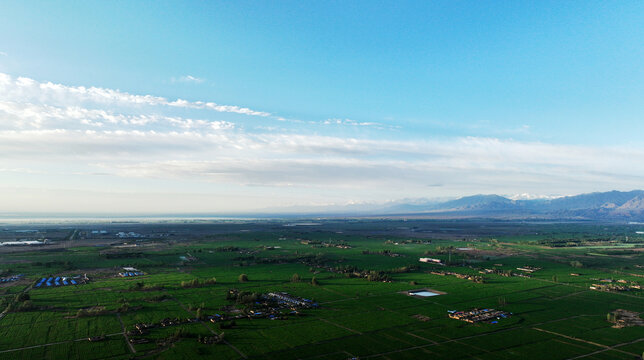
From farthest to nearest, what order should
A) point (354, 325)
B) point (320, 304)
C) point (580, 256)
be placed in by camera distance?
1. point (580, 256)
2. point (320, 304)
3. point (354, 325)

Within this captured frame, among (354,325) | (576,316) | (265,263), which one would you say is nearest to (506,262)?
(576,316)

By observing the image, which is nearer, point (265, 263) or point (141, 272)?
point (141, 272)

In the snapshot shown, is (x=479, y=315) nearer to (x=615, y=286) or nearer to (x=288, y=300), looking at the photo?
(x=288, y=300)

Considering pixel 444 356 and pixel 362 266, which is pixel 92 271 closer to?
pixel 362 266

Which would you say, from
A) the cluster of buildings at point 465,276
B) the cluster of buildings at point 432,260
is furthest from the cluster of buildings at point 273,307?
the cluster of buildings at point 432,260

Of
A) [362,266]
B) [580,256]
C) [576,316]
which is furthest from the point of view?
[580,256]
